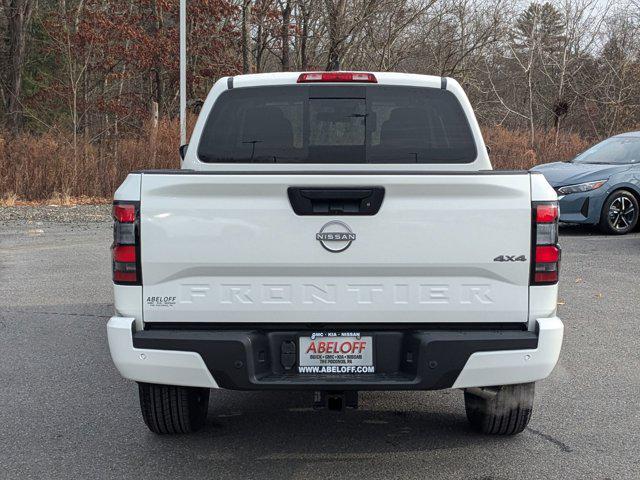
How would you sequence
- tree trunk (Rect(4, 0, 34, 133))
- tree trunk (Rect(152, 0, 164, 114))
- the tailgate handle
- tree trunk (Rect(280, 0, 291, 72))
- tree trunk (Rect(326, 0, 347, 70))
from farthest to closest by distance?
tree trunk (Rect(152, 0, 164, 114)), tree trunk (Rect(4, 0, 34, 133)), tree trunk (Rect(280, 0, 291, 72)), tree trunk (Rect(326, 0, 347, 70)), the tailgate handle

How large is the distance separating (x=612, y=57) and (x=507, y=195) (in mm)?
38854

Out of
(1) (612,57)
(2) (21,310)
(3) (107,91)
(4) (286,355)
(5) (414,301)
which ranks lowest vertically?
(2) (21,310)

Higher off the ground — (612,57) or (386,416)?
(612,57)

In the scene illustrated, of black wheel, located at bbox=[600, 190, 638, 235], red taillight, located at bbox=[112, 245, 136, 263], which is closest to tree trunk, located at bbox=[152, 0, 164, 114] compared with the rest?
black wheel, located at bbox=[600, 190, 638, 235]

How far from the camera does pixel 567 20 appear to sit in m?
39.1

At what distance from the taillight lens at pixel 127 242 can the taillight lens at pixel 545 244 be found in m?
1.78

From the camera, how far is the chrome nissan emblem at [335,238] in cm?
365

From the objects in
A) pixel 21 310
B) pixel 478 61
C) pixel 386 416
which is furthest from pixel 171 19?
pixel 386 416

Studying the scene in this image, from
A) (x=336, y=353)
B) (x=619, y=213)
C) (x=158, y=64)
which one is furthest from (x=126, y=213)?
(x=158, y=64)

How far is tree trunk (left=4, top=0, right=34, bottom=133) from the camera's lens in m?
33.2

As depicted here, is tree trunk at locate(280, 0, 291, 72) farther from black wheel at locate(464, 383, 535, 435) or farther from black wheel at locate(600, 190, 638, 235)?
black wheel at locate(464, 383, 535, 435)

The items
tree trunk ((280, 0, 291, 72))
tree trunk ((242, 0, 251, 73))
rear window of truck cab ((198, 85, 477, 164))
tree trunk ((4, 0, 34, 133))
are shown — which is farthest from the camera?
tree trunk ((4, 0, 34, 133))

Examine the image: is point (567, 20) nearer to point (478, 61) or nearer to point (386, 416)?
point (478, 61)

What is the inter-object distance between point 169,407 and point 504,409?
5.73 ft
